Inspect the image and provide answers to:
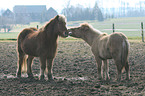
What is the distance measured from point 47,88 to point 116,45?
84.8 inches

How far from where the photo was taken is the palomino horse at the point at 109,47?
22.9 feet

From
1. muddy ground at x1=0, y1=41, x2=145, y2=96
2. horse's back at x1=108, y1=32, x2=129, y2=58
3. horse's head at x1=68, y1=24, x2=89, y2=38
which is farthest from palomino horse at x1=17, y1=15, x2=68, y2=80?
horse's back at x1=108, y1=32, x2=129, y2=58

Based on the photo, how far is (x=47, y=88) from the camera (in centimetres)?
684

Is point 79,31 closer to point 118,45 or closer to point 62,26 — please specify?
point 62,26

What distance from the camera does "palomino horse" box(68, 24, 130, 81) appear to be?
6.99 m

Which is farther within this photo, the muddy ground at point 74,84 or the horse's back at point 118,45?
the horse's back at point 118,45

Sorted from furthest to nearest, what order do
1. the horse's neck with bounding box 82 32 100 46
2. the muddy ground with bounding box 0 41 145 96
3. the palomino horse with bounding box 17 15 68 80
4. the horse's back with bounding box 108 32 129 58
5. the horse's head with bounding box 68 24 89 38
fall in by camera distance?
1. the horse's head with bounding box 68 24 89 38
2. the horse's neck with bounding box 82 32 100 46
3. the palomino horse with bounding box 17 15 68 80
4. the horse's back with bounding box 108 32 129 58
5. the muddy ground with bounding box 0 41 145 96

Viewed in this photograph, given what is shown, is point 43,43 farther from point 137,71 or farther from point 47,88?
point 137,71

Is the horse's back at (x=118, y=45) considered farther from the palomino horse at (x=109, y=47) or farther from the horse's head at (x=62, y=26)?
the horse's head at (x=62, y=26)

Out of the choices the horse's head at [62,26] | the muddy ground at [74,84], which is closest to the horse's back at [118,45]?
the muddy ground at [74,84]

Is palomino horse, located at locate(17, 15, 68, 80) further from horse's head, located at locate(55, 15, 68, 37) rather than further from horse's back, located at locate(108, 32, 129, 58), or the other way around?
horse's back, located at locate(108, 32, 129, 58)

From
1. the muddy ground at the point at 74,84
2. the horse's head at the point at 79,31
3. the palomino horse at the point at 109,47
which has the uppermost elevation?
the horse's head at the point at 79,31

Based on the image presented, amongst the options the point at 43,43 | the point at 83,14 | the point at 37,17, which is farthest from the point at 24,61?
the point at 37,17

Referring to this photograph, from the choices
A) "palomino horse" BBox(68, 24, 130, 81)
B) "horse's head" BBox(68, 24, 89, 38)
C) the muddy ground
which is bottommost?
the muddy ground
